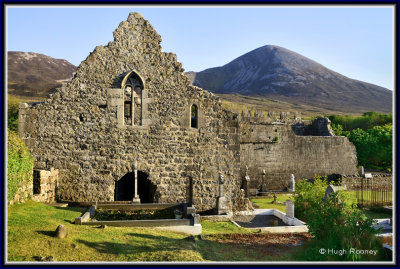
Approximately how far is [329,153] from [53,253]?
84.3ft

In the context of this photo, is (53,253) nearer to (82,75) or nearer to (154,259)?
(154,259)

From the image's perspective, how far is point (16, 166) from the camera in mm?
11266

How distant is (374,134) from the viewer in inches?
1670

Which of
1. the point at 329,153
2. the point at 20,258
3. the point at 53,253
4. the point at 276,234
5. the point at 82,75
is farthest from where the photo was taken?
the point at 329,153

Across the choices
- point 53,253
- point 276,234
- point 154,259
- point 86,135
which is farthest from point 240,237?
point 86,135

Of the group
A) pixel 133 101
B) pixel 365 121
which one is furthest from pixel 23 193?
pixel 365 121

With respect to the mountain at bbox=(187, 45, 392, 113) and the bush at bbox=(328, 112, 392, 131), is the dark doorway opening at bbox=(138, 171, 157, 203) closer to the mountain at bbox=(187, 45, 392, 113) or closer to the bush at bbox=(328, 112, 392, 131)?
the bush at bbox=(328, 112, 392, 131)

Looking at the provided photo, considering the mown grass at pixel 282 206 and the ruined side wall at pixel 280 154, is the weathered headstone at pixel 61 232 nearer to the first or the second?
the mown grass at pixel 282 206

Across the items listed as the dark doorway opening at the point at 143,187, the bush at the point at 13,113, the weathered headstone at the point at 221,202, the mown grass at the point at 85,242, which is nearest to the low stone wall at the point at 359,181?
the weathered headstone at the point at 221,202

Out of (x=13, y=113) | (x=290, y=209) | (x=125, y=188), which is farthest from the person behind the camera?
(x=13, y=113)

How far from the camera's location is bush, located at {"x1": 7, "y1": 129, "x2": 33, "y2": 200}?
10.6m

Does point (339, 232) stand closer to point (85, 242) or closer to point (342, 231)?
point (342, 231)

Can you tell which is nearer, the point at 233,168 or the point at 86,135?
the point at 86,135

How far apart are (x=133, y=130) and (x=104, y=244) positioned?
7204 mm
